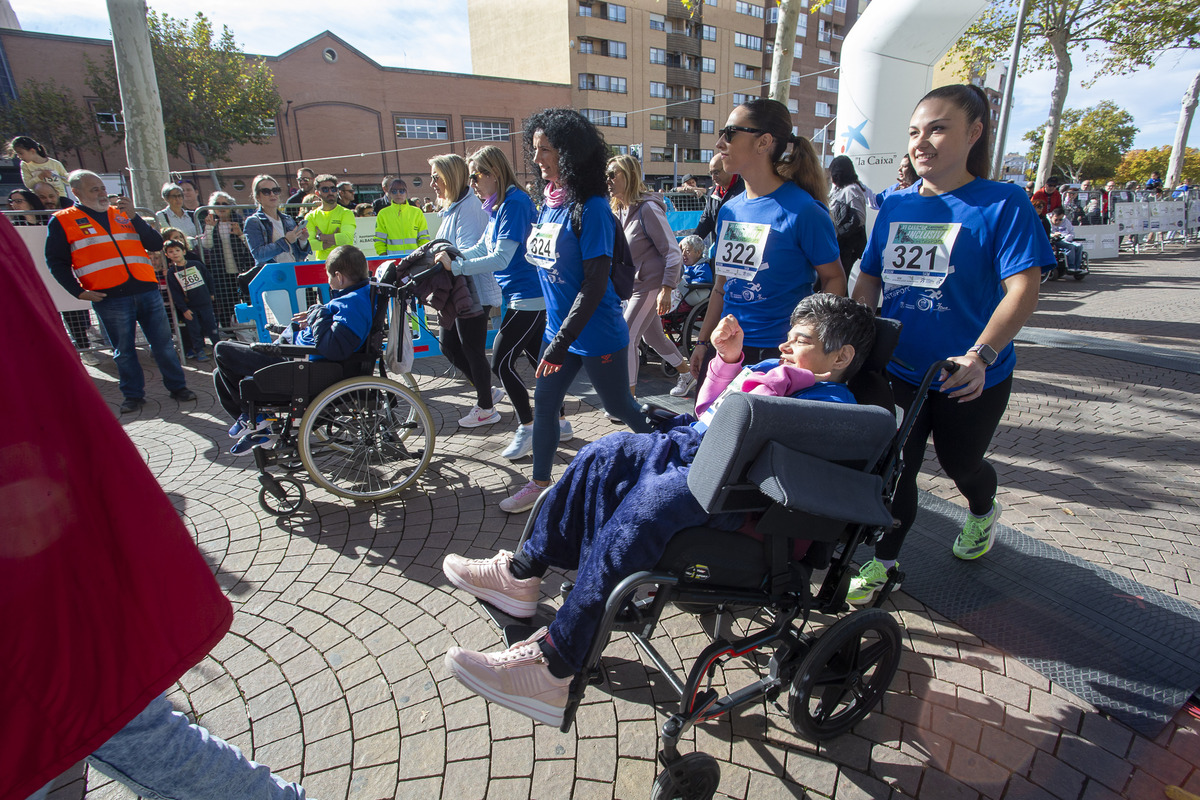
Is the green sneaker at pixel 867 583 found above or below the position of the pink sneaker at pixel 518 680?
below

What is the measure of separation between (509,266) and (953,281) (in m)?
2.58

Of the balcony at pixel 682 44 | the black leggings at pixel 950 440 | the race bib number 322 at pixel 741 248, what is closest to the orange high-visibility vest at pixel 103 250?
the race bib number 322 at pixel 741 248

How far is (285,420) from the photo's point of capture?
368 centimetres

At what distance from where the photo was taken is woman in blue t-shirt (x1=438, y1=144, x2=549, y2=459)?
3.75m

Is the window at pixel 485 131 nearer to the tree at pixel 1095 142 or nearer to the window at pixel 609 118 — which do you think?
the window at pixel 609 118

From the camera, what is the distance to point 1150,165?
51.9 metres

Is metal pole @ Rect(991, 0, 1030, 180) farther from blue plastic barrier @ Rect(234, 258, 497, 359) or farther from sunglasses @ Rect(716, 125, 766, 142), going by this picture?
sunglasses @ Rect(716, 125, 766, 142)

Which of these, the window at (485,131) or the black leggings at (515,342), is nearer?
the black leggings at (515,342)

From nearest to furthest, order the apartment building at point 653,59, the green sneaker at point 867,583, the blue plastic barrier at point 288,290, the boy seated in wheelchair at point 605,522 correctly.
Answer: the boy seated in wheelchair at point 605,522 < the green sneaker at point 867,583 < the blue plastic barrier at point 288,290 < the apartment building at point 653,59

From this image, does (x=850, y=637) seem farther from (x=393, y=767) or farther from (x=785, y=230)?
(x=785, y=230)

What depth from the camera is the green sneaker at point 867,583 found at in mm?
2631

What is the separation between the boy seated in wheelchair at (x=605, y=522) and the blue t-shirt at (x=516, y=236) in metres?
1.96

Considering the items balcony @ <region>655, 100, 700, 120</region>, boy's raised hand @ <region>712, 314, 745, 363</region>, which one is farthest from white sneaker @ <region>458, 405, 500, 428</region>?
balcony @ <region>655, 100, 700, 120</region>

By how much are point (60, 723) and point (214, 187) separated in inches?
1618
